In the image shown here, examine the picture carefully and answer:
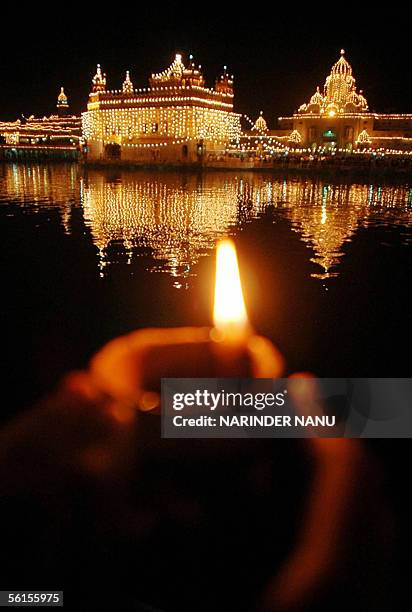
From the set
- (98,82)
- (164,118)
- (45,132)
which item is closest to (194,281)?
(164,118)

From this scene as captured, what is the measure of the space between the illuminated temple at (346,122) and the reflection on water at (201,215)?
3817cm

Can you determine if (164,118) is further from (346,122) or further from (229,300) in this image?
(229,300)

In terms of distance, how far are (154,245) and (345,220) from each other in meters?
7.76

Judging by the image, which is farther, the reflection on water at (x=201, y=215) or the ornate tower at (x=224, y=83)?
the ornate tower at (x=224, y=83)

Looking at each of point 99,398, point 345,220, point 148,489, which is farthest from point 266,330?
point 345,220

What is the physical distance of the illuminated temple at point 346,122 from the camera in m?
65.6

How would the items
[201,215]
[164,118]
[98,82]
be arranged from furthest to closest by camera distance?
[98,82], [164,118], [201,215]

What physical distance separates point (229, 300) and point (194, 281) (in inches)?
46.8

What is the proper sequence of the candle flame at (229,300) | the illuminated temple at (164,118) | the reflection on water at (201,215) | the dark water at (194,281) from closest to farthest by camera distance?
the dark water at (194,281), the candle flame at (229,300), the reflection on water at (201,215), the illuminated temple at (164,118)

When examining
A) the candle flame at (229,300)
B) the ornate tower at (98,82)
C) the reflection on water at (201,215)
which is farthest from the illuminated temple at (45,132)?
the candle flame at (229,300)

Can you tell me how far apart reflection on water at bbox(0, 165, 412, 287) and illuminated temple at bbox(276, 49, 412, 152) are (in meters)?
38.2

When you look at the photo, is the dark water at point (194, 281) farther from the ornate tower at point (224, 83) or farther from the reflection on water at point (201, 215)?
the ornate tower at point (224, 83)

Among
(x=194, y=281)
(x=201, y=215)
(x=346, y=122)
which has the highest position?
(x=346, y=122)

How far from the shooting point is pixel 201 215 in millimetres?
20000
